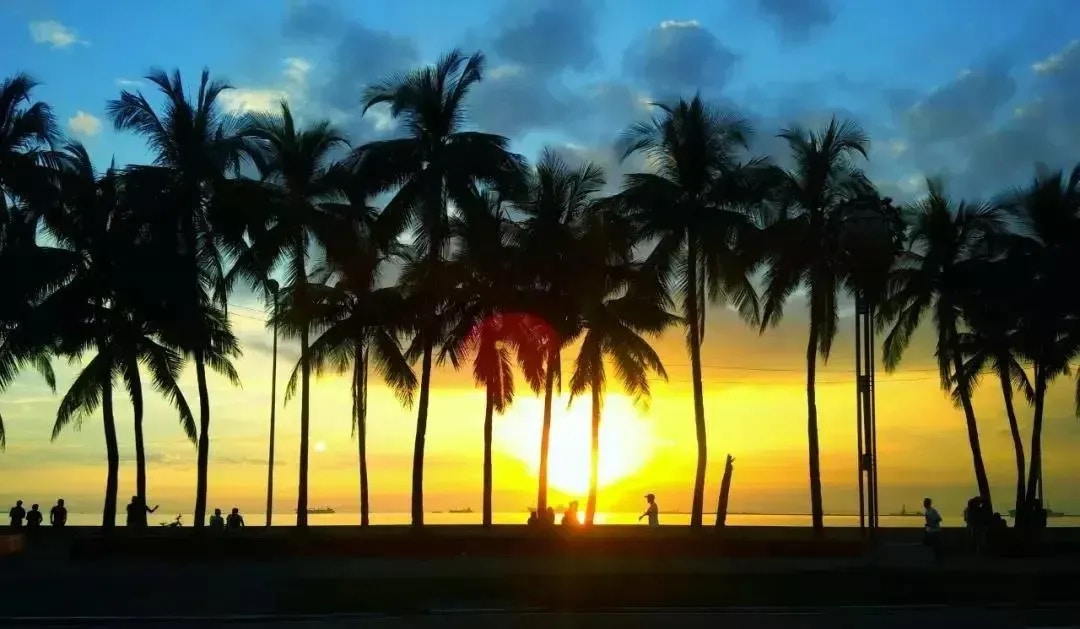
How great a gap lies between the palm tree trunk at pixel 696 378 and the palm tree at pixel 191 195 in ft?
45.3

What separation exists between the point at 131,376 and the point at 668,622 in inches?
936

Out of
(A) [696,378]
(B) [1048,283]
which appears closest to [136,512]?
(A) [696,378]

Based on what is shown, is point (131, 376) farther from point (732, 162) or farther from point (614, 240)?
point (732, 162)

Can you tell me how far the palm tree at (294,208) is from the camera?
104 ft

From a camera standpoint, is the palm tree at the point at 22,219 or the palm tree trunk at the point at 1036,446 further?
the palm tree trunk at the point at 1036,446

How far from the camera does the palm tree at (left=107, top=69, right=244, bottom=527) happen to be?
30547 mm

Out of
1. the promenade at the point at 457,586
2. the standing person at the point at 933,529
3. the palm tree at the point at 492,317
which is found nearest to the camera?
the promenade at the point at 457,586

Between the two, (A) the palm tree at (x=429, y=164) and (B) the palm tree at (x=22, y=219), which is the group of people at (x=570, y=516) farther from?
(B) the palm tree at (x=22, y=219)

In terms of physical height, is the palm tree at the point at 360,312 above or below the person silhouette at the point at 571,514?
above

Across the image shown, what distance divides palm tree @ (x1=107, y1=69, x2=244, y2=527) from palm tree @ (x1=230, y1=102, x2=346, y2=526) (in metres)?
0.87

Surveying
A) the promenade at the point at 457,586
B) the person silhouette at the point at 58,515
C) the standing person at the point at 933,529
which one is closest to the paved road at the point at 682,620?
the promenade at the point at 457,586

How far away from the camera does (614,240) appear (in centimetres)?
3475

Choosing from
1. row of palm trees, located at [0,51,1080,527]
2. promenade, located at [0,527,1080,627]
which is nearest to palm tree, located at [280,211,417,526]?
row of palm trees, located at [0,51,1080,527]

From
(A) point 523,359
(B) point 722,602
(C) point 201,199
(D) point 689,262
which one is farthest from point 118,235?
(B) point 722,602
